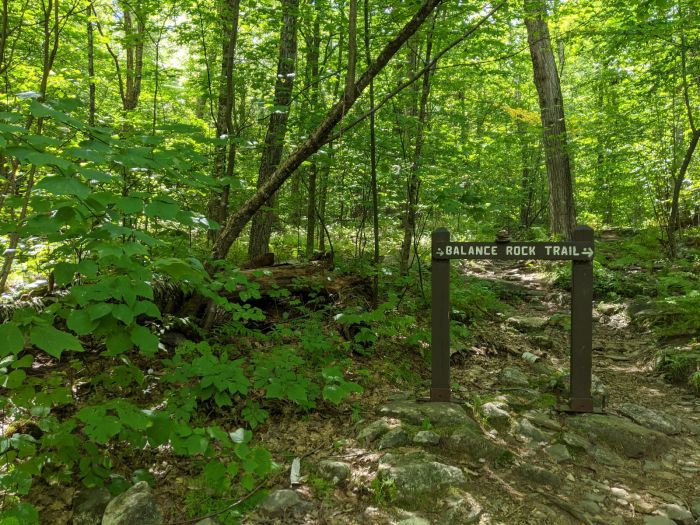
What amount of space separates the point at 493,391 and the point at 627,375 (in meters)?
2.14

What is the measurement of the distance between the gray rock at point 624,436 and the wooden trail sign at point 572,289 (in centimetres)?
22

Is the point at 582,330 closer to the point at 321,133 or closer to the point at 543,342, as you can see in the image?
the point at 543,342

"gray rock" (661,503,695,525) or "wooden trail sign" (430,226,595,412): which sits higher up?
"wooden trail sign" (430,226,595,412)

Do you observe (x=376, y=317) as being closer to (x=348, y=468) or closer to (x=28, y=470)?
(x=348, y=468)

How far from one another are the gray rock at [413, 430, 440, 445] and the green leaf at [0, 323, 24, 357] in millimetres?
2794

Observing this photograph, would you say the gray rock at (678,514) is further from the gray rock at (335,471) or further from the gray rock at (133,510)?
the gray rock at (133,510)

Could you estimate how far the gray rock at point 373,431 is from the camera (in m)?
3.73

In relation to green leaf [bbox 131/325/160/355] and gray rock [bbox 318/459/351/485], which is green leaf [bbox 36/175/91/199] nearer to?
green leaf [bbox 131/325/160/355]

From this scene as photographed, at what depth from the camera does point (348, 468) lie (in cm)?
331

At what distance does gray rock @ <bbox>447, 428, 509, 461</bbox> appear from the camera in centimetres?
354

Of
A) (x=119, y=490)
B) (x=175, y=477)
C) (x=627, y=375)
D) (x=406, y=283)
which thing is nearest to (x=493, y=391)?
(x=627, y=375)

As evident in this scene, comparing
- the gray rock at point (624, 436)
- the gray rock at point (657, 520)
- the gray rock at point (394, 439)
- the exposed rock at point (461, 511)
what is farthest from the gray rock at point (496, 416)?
the gray rock at point (657, 520)

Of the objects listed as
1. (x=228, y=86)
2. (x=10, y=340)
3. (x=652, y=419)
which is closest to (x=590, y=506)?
(x=652, y=419)

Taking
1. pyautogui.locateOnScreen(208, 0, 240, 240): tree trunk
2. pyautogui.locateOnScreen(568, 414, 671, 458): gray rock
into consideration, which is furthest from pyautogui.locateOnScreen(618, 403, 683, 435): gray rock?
pyautogui.locateOnScreen(208, 0, 240, 240): tree trunk
